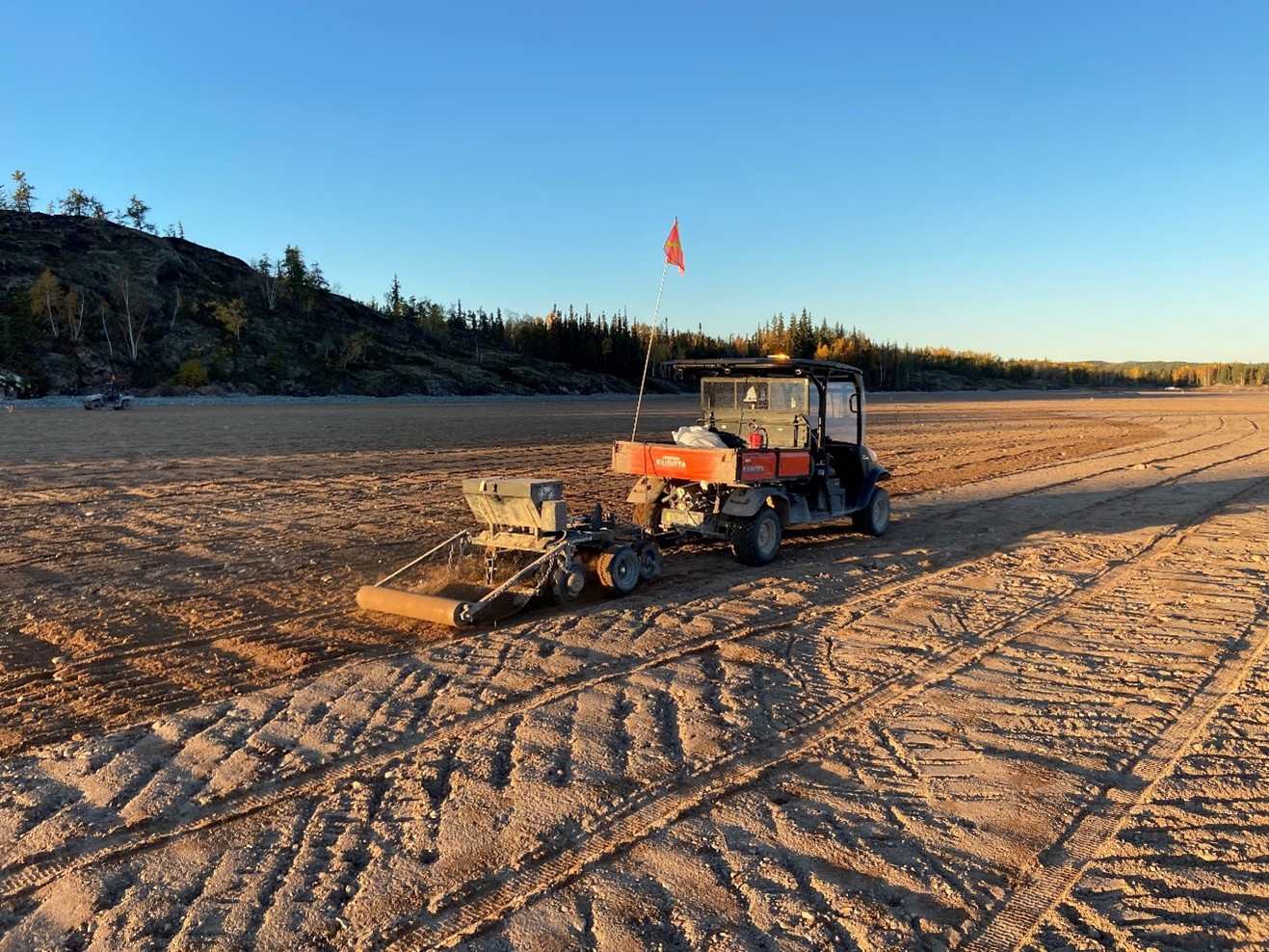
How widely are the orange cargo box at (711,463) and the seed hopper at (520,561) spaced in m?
1.00

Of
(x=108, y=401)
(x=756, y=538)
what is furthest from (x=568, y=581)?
(x=108, y=401)

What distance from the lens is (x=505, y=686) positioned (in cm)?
564

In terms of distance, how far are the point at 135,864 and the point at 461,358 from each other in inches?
3496

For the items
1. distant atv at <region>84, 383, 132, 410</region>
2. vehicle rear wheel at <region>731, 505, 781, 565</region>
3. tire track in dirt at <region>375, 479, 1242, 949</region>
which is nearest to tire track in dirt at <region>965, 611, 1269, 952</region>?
tire track in dirt at <region>375, 479, 1242, 949</region>

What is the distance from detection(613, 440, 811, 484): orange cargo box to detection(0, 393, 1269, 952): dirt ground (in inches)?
43.6

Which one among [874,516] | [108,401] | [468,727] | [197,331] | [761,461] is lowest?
[468,727]

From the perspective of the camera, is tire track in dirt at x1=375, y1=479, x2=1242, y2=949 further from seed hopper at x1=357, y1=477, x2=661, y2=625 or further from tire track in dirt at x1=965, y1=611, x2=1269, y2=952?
seed hopper at x1=357, y1=477, x2=661, y2=625

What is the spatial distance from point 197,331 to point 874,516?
76.8 meters

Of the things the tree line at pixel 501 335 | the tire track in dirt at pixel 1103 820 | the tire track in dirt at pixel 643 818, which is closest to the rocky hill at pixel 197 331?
the tree line at pixel 501 335

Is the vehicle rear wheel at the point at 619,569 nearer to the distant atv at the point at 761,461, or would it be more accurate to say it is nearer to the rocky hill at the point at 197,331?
the distant atv at the point at 761,461

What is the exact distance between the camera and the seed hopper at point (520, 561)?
726cm

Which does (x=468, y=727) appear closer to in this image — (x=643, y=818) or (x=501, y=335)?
(x=643, y=818)

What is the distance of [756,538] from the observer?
30.4 ft

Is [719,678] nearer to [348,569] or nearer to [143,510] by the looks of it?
[348,569]
